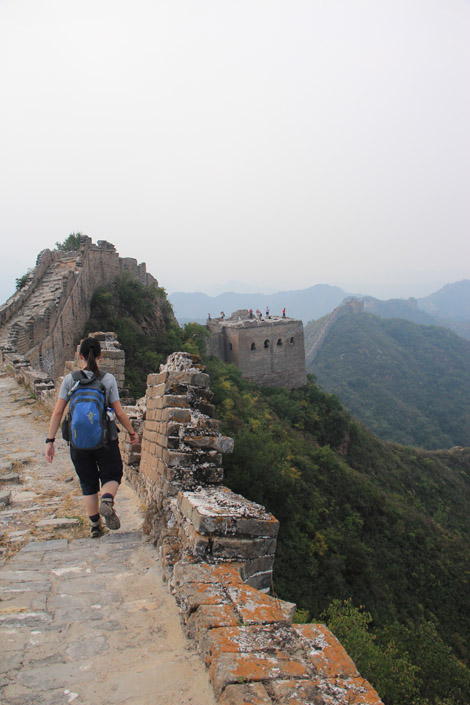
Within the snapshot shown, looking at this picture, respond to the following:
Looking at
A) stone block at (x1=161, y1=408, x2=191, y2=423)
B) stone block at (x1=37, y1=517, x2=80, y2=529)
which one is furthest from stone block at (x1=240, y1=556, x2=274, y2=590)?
stone block at (x1=37, y1=517, x2=80, y2=529)

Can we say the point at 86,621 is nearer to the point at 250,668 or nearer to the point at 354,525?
the point at 250,668

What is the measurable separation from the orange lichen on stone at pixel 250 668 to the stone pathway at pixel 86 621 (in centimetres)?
12

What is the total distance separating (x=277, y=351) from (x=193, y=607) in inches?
1227

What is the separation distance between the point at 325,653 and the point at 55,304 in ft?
55.5

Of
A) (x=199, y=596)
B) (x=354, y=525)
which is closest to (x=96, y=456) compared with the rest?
(x=199, y=596)

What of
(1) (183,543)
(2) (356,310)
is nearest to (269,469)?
(1) (183,543)

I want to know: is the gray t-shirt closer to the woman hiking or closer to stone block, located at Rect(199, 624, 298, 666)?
the woman hiking

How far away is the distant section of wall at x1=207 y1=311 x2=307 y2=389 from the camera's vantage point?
32.0 metres

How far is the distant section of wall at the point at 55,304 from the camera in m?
16.0

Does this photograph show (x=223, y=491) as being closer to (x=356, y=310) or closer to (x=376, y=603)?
(x=376, y=603)

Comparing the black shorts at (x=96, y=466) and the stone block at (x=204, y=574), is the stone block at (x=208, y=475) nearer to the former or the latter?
the black shorts at (x=96, y=466)

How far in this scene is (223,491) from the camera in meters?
4.08

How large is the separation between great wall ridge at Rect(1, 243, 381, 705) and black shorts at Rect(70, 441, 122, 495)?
1.49 ft

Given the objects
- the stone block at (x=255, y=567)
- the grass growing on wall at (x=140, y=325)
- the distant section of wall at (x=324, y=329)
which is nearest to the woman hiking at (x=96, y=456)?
the stone block at (x=255, y=567)
